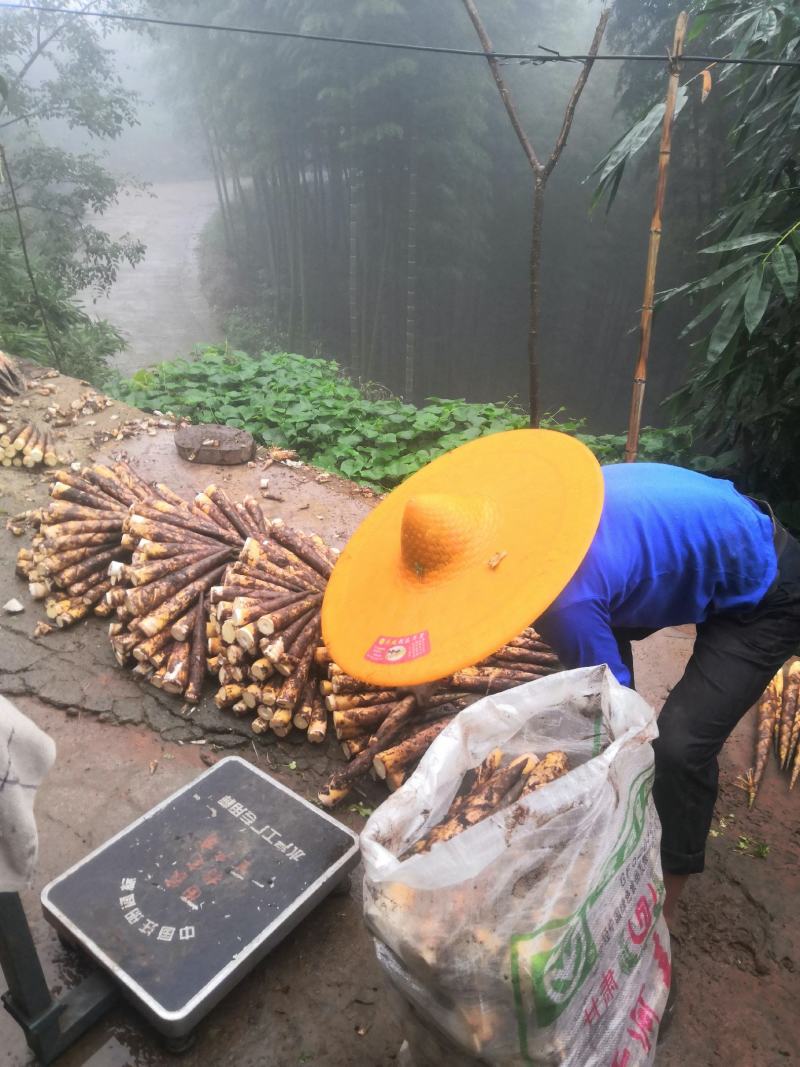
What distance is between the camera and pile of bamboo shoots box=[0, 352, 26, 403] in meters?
7.51

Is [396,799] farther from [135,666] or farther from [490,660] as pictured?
[135,666]

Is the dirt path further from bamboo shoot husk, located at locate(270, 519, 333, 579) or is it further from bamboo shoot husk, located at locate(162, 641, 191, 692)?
bamboo shoot husk, located at locate(162, 641, 191, 692)

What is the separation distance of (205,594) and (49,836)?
1.49m

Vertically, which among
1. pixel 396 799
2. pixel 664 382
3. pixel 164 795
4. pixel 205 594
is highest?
pixel 396 799

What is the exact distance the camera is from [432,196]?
15.5 metres

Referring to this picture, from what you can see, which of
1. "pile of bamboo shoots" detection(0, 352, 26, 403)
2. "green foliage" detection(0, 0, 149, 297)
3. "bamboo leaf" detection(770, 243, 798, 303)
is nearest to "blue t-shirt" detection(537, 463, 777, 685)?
"bamboo leaf" detection(770, 243, 798, 303)

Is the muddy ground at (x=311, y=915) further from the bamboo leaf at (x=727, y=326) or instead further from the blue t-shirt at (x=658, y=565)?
the bamboo leaf at (x=727, y=326)

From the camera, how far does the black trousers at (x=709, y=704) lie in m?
2.17

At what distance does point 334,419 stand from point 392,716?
5.41m

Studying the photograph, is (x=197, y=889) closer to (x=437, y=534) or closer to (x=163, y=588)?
(x=437, y=534)

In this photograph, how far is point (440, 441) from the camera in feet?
25.2

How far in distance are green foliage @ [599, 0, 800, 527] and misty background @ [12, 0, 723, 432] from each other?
7034mm

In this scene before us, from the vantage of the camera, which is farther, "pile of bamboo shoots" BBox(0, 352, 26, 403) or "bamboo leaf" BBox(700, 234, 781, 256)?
"pile of bamboo shoots" BBox(0, 352, 26, 403)

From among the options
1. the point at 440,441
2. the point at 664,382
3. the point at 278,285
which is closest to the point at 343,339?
the point at 278,285
